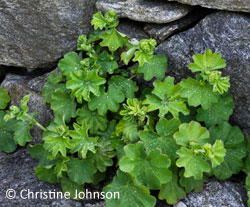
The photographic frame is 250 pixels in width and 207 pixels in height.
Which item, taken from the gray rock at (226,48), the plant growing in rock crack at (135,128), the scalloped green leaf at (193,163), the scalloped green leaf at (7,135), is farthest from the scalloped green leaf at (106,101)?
the scalloped green leaf at (7,135)

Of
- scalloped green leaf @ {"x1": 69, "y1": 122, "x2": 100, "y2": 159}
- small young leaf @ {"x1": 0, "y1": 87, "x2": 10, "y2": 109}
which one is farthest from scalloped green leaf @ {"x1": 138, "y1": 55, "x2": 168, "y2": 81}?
small young leaf @ {"x1": 0, "y1": 87, "x2": 10, "y2": 109}

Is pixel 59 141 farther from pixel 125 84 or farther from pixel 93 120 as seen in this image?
pixel 125 84

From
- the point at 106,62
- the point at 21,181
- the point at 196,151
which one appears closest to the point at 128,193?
the point at 196,151

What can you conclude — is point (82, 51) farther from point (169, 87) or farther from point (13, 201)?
point (13, 201)

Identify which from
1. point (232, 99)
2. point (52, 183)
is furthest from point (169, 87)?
point (52, 183)

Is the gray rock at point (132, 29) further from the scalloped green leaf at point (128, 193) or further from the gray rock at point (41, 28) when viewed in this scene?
the scalloped green leaf at point (128, 193)

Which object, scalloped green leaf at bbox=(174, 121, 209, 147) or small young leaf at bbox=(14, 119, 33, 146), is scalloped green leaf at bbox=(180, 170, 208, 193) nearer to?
scalloped green leaf at bbox=(174, 121, 209, 147)
